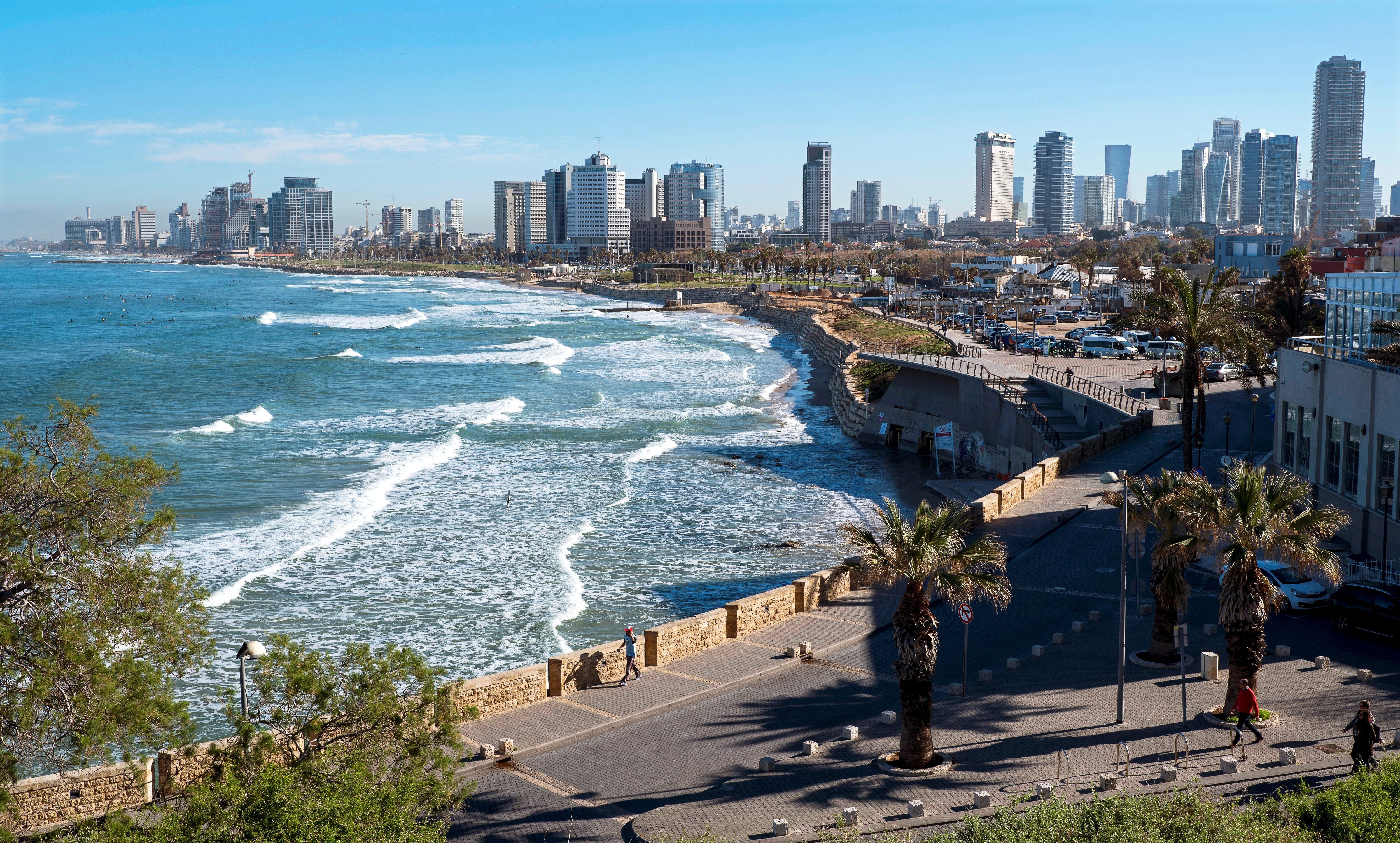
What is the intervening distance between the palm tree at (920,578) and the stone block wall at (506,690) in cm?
584

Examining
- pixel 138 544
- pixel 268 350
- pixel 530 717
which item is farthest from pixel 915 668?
pixel 268 350

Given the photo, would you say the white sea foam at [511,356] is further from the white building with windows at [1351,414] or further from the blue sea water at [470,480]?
the white building with windows at [1351,414]

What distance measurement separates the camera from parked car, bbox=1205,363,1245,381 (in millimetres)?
49156

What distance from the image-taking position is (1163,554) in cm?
1731

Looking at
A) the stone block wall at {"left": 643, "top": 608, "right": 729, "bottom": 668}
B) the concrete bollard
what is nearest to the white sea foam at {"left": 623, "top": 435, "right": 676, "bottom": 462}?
the stone block wall at {"left": 643, "top": 608, "right": 729, "bottom": 668}

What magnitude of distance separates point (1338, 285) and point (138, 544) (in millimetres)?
26171

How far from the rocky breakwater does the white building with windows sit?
78.2ft

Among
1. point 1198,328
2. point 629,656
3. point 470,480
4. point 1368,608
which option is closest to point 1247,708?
point 1368,608

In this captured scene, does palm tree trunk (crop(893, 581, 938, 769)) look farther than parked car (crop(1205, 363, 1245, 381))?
No

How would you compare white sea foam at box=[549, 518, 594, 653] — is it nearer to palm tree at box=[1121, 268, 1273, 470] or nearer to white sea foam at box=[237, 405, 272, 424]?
palm tree at box=[1121, 268, 1273, 470]

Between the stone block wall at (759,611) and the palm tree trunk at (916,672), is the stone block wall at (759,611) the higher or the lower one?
the lower one

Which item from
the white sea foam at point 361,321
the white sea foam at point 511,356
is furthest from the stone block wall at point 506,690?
the white sea foam at point 361,321

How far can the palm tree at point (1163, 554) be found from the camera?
57.2 ft

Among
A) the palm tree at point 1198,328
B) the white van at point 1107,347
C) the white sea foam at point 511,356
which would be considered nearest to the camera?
the palm tree at point 1198,328
